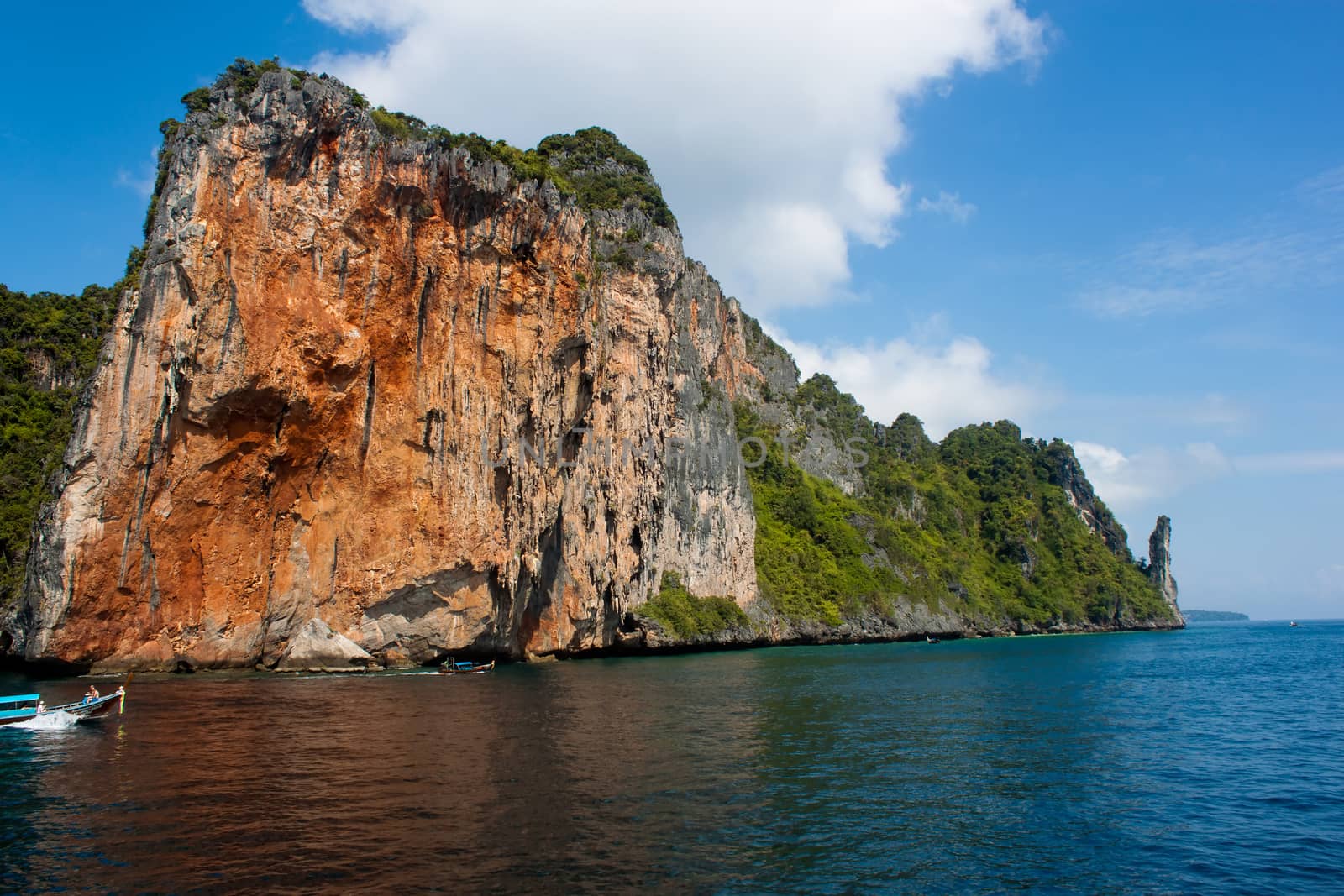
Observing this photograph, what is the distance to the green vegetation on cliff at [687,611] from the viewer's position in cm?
6297

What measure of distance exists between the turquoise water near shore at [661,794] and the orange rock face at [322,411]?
6226 mm

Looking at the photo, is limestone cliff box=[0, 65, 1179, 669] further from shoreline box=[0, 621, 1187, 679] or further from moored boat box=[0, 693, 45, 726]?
moored boat box=[0, 693, 45, 726]

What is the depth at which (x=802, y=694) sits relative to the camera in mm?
34281

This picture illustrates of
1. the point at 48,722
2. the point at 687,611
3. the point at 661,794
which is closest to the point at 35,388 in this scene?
the point at 48,722

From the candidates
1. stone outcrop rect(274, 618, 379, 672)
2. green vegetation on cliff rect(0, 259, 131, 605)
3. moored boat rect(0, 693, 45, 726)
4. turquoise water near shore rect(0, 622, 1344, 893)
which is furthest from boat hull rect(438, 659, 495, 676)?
green vegetation on cliff rect(0, 259, 131, 605)

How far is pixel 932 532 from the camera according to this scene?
370 feet

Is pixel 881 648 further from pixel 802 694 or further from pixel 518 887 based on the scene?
pixel 518 887

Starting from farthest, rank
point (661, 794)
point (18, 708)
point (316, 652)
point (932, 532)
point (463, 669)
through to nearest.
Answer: point (932, 532)
point (463, 669)
point (316, 652)
point (18, 708)
point (661, 794)

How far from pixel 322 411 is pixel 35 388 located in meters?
24.9

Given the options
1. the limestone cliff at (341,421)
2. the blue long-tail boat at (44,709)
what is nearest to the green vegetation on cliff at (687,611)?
the limestone cliff at (341,421)

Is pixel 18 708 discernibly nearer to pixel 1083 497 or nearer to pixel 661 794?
pixel 661 794

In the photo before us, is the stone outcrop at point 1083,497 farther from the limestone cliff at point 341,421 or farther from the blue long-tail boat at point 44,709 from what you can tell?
the blue long-tail boat at point 44,709

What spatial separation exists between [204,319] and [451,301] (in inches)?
448

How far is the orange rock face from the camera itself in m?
36.0
